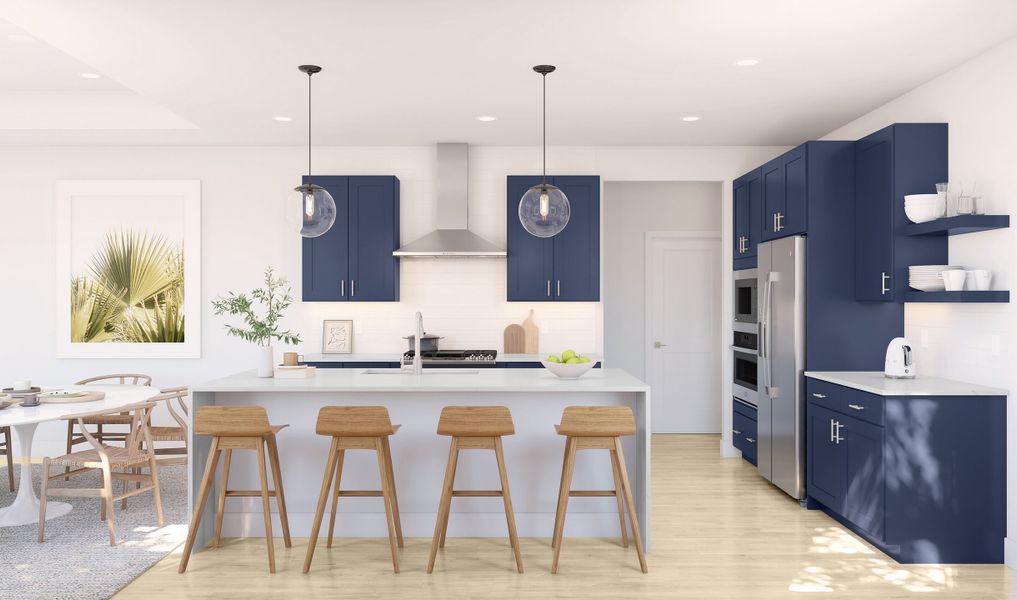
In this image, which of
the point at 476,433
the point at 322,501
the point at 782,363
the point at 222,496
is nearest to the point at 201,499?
the point at 222,496

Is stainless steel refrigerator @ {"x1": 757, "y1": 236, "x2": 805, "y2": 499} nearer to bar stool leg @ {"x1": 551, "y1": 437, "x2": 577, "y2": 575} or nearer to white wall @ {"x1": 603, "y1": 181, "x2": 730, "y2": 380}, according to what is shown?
bar stool leg @ {"x1": 551, "y1": 437, "x2": 577, "y2": 575}

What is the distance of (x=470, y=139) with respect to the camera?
6281mm

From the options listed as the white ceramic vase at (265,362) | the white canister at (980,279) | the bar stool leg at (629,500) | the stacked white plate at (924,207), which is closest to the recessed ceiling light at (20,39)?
the white ceramic vase at (265,362)

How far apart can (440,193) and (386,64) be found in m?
2.18

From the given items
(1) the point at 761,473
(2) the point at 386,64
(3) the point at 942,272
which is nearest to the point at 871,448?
(3) the point at 942,272

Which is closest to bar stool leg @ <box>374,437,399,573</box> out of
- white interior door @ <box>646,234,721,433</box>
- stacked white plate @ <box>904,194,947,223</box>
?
stacked white plate @ <box>904,194,947,223</box>

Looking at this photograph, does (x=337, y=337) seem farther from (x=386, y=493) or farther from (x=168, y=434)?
(x=386, y=493)

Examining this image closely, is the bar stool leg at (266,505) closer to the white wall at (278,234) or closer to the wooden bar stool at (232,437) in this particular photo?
the wooden bar stool at (232,437)

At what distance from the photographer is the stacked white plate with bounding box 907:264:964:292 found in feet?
13.6

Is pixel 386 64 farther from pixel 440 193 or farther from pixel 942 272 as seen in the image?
pixel 942 272

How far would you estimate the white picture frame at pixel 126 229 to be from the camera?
642 centimetres

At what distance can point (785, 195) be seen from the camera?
5.19 m

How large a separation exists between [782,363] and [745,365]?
0.93 meters

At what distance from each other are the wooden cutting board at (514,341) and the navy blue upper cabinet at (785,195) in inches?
86.8
